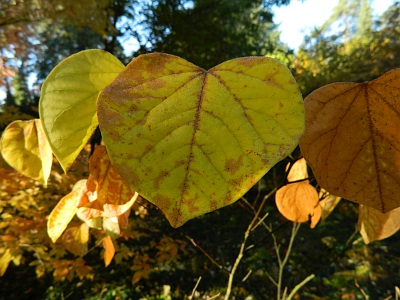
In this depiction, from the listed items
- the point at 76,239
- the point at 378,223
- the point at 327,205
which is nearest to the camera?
the point at 378,223

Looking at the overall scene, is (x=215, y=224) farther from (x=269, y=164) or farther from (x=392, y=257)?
(x=269, y=164)

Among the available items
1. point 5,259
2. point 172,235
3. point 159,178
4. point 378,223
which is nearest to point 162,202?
point 159,178

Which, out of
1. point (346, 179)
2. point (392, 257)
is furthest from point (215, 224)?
point (346, 179)

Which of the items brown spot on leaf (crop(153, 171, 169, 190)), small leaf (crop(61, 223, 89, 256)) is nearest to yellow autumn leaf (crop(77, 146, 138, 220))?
brown spot on leaf (crop(153, 171, 169, 190))

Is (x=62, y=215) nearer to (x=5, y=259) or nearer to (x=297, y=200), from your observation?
(x=297, y=200)

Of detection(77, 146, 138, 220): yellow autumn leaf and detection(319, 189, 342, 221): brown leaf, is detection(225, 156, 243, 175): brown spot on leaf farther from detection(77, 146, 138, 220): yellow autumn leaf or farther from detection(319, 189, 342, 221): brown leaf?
detection(319, 189, 342, 221): brown leaf

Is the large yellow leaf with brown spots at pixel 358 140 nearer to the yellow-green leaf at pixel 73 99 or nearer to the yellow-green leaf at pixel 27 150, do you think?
the yellow-green leaf at pixel 73 99

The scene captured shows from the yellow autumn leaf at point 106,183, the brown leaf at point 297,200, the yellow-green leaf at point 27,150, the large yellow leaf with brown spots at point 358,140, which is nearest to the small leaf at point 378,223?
the brown leaf at point 297,200

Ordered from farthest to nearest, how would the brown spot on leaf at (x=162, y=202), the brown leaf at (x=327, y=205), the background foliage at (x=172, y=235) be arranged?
the background foliage at (x=172, y=235) < the brown leaf at (x=327, y=205) < the brown spot on leaf at (x=162, y=202)
